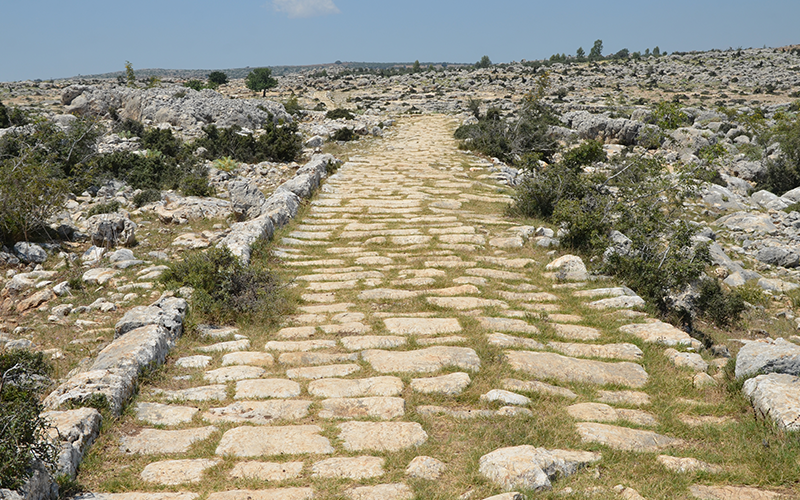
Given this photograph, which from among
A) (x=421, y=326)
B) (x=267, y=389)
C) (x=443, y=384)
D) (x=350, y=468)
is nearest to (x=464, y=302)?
(x=421, y=326)

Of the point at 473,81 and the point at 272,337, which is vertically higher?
the point at 473,81

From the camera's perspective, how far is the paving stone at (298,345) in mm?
4824

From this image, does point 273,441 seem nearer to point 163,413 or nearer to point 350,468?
point 350,468

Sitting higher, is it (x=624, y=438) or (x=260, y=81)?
(x=260, y=81)

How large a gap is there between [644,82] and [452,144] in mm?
35095

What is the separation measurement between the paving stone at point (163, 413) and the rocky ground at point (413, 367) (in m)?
0.02

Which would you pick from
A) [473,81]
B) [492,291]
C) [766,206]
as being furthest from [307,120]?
[473,81]

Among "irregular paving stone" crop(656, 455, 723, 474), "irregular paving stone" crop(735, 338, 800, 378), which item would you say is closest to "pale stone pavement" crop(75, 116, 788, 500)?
"irregular paving stone" crop(656, 455, 723, 474)

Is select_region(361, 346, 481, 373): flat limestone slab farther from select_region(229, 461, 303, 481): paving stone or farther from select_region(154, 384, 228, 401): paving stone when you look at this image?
select_region(229, 461, 303, 481): paving stone

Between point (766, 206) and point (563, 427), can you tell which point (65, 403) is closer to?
point (563, 427)

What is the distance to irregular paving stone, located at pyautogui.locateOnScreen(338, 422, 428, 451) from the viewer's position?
3.34 meters

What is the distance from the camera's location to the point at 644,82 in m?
45.3

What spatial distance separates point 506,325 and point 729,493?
2.52 meters

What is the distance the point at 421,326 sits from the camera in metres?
5.19
